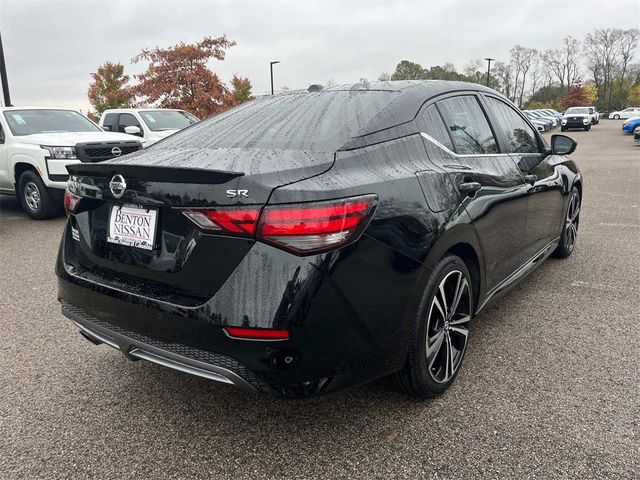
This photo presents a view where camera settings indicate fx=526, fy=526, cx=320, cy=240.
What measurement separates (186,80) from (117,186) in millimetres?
24577

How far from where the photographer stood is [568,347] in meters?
3.23

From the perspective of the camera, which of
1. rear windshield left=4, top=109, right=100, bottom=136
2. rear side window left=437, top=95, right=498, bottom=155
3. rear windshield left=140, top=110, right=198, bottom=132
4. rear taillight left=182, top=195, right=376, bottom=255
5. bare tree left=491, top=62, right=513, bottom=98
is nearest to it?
rear taillight left=182, top=195, right=376, bottom=255

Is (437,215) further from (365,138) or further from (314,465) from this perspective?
(314,465)

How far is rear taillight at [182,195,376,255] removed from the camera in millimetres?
1925

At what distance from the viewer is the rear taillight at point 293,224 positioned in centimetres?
192

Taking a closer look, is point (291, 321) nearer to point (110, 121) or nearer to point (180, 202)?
point (180, 202)

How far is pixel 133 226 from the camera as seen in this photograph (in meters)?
2.26

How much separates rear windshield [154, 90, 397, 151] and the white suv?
8199 mm

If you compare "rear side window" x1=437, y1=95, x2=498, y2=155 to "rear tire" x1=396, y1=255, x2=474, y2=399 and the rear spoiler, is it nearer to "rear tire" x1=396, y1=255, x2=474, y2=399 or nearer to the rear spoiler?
"rear tire" x1=396, y1=255, x2=474, y2=399

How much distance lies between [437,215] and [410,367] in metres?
0.72

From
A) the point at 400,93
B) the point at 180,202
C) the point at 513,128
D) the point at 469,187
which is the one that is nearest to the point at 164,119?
the point at 513,128

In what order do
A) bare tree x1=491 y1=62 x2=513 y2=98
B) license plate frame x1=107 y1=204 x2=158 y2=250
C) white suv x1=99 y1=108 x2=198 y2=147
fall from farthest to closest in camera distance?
bare tree x1=491 y1=62 x2=513 y2=98
white suv x1=99 y1=108 x2=198 y2=147
license plate frame x1=107 y1=204 x2=158 y2=250

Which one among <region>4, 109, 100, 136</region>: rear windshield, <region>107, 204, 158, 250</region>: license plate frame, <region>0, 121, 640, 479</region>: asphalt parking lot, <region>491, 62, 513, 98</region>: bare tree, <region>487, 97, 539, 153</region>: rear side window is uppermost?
<region>491, 62, 513, 98</region>: bare tree

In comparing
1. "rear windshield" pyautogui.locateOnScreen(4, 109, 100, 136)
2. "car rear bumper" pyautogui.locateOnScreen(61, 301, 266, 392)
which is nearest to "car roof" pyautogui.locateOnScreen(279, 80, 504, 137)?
"car rear bumper" pyautogui.locateOnScreen(61, 301, 266, 392)
